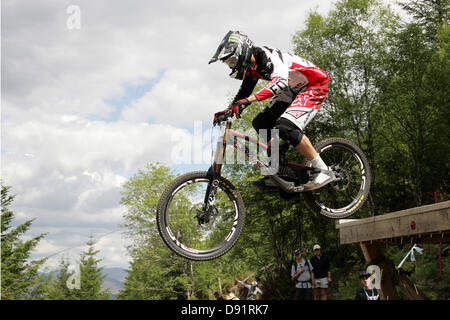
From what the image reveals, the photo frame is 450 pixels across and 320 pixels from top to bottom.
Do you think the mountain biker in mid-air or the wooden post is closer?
the mountain biker in mid-air

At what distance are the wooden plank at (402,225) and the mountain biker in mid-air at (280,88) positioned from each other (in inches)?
45.9

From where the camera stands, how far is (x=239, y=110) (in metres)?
4.22

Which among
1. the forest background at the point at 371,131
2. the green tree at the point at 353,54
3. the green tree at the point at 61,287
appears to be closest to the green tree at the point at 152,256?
the forest background at the point at 371,131

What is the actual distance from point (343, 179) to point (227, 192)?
6.10 ft

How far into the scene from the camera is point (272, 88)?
4.35 m

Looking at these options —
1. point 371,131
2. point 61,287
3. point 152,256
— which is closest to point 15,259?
point 152,256

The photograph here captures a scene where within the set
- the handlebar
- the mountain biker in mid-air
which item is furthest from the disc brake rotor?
the handlebar

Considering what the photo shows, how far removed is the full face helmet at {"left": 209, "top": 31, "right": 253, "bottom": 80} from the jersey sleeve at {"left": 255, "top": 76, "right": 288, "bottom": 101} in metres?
0.40

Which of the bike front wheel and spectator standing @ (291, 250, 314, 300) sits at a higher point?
the bike front wheel

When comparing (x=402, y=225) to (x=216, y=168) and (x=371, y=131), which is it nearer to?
(x=216, y=168)

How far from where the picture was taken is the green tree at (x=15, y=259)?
4210 centimetres

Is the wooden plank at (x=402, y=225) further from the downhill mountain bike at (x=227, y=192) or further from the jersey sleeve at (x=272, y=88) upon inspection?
the jersey sleeve at (x=272, y=88)

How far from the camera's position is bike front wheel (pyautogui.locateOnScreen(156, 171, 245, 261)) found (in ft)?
14.2

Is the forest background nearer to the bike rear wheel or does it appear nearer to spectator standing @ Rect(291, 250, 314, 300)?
spectator standing @ Rect(291, 250, 314, 300)
